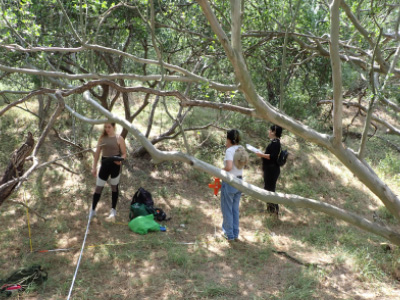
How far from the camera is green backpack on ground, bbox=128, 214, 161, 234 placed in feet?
19.6

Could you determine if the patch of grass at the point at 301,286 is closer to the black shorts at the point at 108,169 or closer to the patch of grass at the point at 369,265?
the patch of grass at the point at 369,265

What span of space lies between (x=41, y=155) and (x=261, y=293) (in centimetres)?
562

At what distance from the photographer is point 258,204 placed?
287 inches

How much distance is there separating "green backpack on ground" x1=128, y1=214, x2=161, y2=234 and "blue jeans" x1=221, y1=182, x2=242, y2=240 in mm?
1150

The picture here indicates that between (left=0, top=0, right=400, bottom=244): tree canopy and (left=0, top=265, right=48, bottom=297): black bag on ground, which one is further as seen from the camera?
(left=0, top=265, right=48, bottom=297): black bag on ground

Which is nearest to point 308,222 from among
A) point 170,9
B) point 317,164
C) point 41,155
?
point 317,164

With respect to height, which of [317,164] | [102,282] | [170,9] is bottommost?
[102,282]

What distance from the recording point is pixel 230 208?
5453mm

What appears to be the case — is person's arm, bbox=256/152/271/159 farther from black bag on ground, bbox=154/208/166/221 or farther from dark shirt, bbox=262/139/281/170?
black bag on ground, bbox=154/208/166/221

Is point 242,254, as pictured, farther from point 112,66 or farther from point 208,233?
point 112,66

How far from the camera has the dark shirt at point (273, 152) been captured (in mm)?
5871

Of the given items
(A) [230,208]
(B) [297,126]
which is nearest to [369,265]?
(A) [230,208]

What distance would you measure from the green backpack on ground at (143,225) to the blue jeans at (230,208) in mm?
1150

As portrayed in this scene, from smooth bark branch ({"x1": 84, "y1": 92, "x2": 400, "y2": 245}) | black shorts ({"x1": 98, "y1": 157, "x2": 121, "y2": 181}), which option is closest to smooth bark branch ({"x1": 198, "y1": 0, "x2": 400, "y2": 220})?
smooth bark branch ({"x1": 84, "y1": 92, "x2": 400, "y2": 245})
